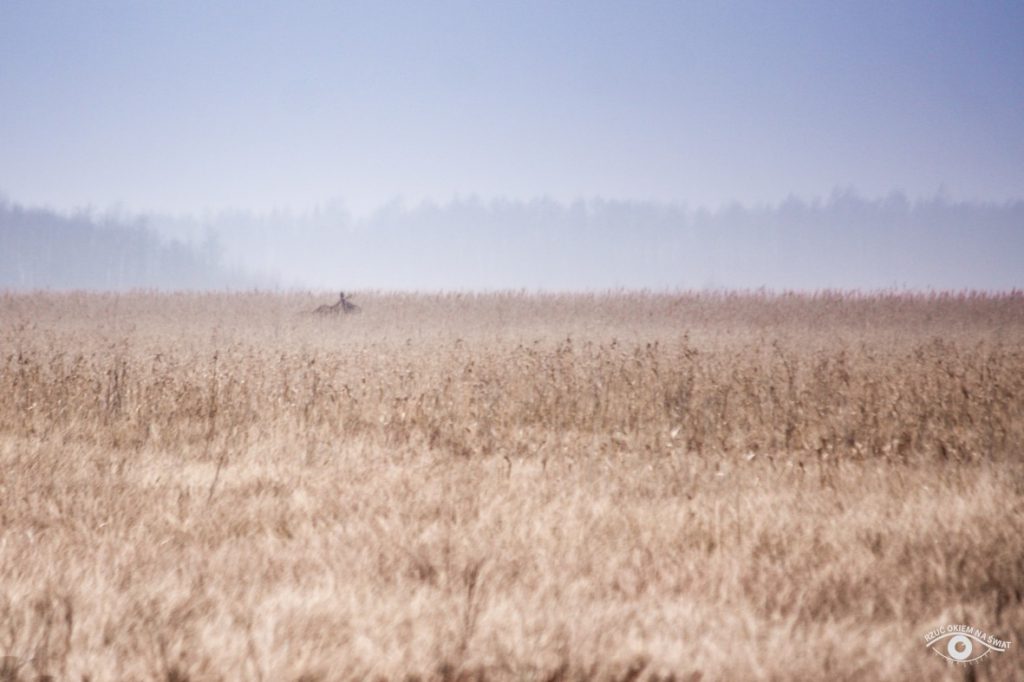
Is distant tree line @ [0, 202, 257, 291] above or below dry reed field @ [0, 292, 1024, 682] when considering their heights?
above

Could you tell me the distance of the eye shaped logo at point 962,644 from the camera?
200 centimetres

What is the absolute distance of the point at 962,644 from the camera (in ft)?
6.74

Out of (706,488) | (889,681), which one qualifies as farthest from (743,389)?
(889,681)

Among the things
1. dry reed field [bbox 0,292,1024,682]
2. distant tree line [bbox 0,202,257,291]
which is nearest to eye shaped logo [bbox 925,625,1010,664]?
dry reed field [bbox 0,292,1024,682]

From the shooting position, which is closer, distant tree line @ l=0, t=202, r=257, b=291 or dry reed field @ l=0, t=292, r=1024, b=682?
dry reed field @ l=0, t=292, r=1024, b=682

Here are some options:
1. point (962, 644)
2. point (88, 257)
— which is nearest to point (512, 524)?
point (962, 644)

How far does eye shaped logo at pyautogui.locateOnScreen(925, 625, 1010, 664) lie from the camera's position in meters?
2.00

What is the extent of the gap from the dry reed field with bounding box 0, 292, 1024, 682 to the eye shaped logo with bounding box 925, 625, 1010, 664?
0.04 meters

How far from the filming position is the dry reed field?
6.43 feet

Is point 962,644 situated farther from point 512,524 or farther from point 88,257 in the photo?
point 88,257

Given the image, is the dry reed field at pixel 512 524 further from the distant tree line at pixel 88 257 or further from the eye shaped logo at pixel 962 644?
the distant tree line at pixel 88 257

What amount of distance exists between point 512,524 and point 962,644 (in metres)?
1.92

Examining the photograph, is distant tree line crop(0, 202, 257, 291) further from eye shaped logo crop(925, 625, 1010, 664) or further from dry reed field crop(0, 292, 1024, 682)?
eye shaped logo crop(925, 625, 1010, 664)

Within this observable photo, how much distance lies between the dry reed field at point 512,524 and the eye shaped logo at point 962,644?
36 millimetres
